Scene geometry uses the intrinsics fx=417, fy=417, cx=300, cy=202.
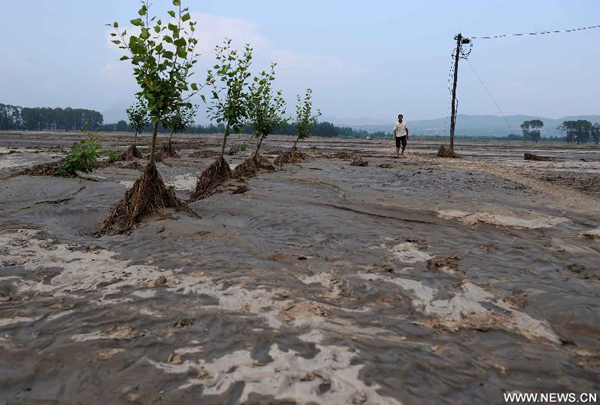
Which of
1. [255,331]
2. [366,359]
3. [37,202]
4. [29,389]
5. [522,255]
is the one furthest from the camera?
[37,202]

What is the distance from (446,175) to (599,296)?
34.4 ft

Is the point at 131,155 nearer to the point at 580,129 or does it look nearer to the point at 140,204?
the point at 140,204

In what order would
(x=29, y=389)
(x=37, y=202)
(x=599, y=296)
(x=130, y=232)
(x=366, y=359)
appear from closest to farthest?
(x=29, y=389) → (x=366, y=359) → (x=599, y=296) → (x=130, y=232) → (x=37, y=202)

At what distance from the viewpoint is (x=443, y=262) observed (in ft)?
16.6

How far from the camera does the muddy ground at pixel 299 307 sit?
2.69 m

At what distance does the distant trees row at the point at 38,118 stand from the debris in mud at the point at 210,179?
110m

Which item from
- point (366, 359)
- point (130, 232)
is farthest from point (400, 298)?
point (130, 232)

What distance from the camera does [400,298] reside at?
403 centimetres

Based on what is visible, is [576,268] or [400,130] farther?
[400,130]

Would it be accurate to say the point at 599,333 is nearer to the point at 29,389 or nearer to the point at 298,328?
the point at 298,328

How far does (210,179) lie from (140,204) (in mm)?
4202

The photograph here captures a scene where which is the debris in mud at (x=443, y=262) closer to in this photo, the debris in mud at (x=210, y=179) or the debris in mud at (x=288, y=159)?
the debris in mud at (x=210, y=179)

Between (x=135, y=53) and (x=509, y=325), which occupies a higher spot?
(x=135, y=53)

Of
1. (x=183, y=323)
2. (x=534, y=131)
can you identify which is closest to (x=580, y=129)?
(x=534, y=131)
